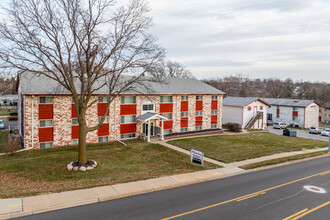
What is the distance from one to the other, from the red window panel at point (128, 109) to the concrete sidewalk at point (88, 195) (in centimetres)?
1399

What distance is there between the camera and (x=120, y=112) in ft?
91.4

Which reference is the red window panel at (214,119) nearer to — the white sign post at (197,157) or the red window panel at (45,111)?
the white sign post at (197,157)


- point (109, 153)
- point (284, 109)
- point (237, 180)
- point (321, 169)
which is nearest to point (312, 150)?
point (321, 169)

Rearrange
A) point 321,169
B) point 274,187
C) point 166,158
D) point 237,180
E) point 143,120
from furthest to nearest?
point 143,120, point 166,158, point 321,169, point 237,180, point 274,187

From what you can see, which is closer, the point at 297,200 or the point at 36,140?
the point at 297,200

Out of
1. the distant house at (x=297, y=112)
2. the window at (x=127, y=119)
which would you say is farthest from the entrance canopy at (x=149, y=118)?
the distant house at (x=297, y=112)

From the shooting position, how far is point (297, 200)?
12023mm

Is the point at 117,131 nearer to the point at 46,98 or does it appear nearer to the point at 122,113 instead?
the point at 122,113

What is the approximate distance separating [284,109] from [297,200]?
2119 inches

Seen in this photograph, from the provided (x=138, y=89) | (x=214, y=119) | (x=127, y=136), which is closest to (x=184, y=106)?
(x=214, y=119)

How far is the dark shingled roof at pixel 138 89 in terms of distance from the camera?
2314 centimetres

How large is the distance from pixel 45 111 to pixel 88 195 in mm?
14313

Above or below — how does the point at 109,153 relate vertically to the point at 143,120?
below

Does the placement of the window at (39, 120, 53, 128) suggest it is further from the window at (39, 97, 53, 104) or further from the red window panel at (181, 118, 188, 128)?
the red window panel at (181, 118, 188, 128)
